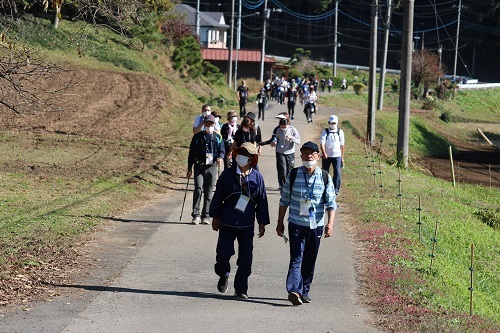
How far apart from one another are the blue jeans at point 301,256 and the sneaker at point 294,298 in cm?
5

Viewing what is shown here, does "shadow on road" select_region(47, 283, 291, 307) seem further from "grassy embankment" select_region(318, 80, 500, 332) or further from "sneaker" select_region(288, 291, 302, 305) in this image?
"grassy embankment" select_region(318, 80, 500, 332)

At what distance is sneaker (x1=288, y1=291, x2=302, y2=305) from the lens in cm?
963

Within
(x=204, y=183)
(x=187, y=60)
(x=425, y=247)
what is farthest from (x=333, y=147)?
(x=187, y=60)

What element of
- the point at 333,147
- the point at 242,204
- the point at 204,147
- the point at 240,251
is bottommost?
the point at 240,251

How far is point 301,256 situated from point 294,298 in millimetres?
522

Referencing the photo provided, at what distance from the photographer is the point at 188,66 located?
56.2 m

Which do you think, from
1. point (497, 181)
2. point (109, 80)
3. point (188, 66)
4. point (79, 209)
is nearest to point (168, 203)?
point (79, 209)

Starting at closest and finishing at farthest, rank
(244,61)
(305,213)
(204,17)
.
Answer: (305,213)
(244,61)
(204,17)

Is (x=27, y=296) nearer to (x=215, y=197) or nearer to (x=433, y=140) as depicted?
(x=215, y=197)

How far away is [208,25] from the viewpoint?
89.9 meters

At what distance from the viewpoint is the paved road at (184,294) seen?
8.84 metres

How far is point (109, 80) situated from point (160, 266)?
31.2 metres

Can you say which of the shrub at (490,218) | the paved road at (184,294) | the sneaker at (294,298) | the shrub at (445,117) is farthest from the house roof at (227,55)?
the sneaker at (294,298)

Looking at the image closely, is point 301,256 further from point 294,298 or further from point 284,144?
point 284,144
